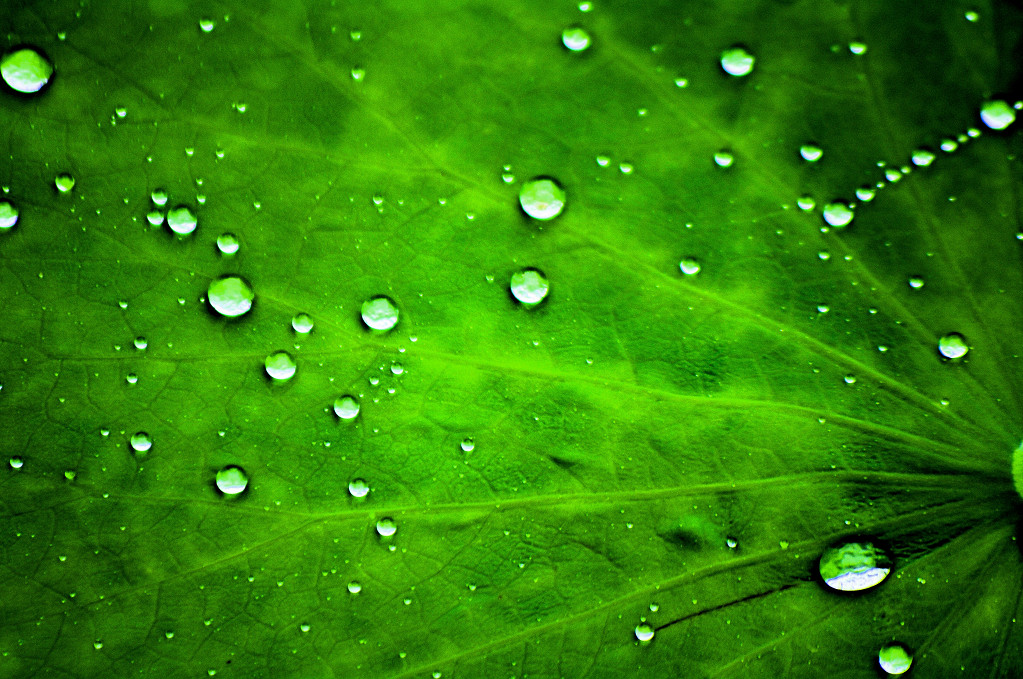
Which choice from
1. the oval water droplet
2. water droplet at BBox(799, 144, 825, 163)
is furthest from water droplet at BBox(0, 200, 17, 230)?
water droplet at BBox(799, 144, 825, 163)

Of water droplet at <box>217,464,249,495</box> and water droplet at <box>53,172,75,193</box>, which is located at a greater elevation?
water droplet at <box>53,172,75,193</box>

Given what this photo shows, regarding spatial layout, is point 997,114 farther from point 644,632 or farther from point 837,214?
point 644,632

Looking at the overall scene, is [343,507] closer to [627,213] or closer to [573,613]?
[573,613]

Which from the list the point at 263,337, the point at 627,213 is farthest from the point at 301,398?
the point at 627,213

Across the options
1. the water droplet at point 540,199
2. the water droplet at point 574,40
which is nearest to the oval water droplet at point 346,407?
the water droplet at point 540,199

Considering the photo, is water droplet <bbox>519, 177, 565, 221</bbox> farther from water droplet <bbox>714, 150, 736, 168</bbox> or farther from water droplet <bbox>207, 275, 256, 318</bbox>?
water droplet <bbox>207, 275, 256, 318</bbox>
